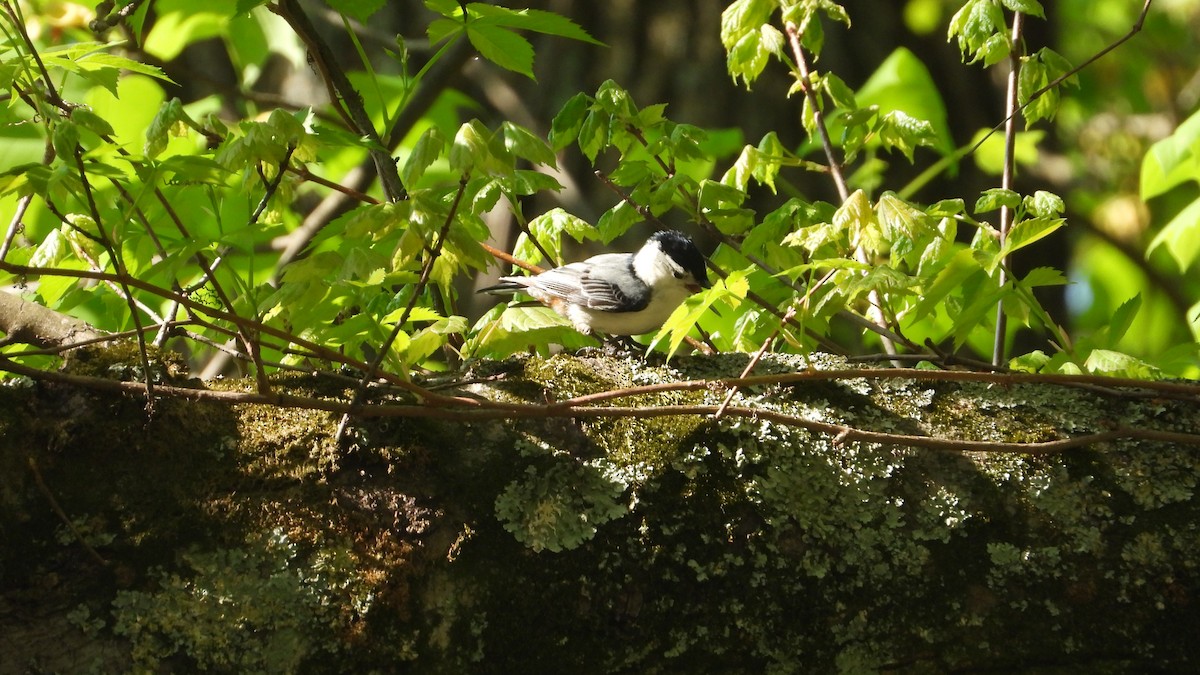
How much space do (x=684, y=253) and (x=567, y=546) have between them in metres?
A: 1.54

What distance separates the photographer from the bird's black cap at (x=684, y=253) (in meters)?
2.68

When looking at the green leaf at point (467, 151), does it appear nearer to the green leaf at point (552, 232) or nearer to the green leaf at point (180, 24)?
the green leaf at point (552, 232)

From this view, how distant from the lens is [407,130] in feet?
9.98

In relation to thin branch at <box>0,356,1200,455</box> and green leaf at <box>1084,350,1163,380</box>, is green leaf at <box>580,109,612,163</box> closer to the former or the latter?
thin branch at <box>0,356,1200,455</box>

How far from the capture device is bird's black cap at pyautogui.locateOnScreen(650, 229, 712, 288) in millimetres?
2680

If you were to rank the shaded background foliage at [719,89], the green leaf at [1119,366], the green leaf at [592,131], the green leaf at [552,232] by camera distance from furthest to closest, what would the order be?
the shaded background foliage at [719,89] < the green leaf at [552,232] < the green leaf at [592,131] < the green leaf at [1119,366]

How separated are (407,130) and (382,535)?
79.2 inches

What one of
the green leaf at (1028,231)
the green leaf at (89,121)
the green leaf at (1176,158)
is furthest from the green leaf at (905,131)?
the green leaf at (89,121)

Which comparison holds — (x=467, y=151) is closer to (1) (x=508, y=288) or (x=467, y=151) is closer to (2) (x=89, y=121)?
(2) (x=89, y=121)

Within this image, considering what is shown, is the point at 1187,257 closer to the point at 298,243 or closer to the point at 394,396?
the point at 394,396

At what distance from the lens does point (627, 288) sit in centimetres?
272

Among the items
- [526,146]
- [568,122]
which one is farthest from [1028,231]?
[568,122]

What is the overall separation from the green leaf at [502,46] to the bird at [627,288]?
1.13m

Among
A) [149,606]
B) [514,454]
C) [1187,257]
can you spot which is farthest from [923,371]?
[1187,257]
